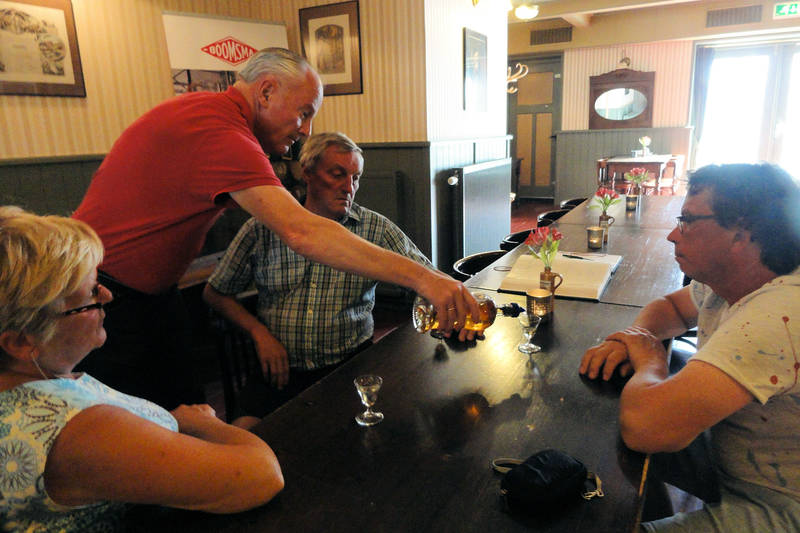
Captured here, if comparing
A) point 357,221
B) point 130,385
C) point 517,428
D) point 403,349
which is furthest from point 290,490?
point 357,221

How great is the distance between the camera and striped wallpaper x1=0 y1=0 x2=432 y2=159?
10.7ft

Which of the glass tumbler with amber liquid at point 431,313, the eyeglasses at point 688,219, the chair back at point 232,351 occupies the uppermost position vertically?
the eyeglasses at point 688,219

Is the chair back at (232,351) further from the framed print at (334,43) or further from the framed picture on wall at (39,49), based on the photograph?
the framed print at (334,43)

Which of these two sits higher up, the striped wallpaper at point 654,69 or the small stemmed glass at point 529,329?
the striped wallpaper at point 654,69

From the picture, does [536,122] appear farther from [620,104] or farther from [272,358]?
[272,358]

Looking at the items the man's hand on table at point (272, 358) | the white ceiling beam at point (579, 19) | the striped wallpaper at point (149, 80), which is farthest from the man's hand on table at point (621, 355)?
the white ceiling beam at point (579, 19)

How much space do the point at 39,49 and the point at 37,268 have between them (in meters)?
3.04

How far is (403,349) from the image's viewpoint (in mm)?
1564

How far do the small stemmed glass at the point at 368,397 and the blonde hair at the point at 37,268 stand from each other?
58 centimetres

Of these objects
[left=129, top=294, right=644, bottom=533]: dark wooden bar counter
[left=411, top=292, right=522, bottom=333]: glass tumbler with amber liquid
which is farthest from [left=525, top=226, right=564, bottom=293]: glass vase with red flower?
[left=411, top=292, right=522, bottom=333]: glass tumbler with amber liquid

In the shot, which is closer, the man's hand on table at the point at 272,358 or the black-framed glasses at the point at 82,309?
the black-framed glasses at the point at 82,309

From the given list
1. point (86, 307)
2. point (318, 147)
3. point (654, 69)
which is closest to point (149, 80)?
point (318, 147)

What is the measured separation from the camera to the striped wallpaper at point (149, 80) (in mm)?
3258

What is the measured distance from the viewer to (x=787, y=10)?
7.66 meters
